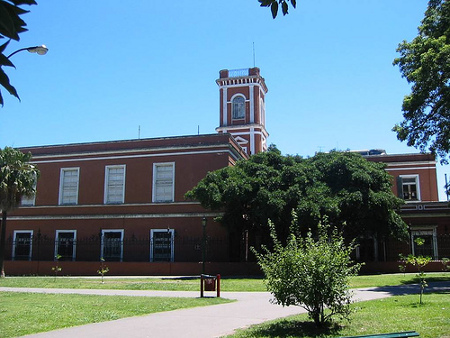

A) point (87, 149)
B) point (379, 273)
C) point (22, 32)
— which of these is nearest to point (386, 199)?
point (379, 273)

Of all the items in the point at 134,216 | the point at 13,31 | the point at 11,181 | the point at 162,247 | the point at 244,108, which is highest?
the point at 244,108

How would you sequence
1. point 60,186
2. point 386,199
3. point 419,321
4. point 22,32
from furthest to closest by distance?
point 60,186
point 386,199
point 419,321
point 22,32

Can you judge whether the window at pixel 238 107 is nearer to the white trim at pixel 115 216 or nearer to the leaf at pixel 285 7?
the white trim at pixel 115 216

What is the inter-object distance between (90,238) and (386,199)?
19.6 m

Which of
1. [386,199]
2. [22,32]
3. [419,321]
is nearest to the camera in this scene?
[22,32]

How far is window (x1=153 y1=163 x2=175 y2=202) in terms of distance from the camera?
99.5 ft

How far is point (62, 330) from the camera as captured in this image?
8.96m

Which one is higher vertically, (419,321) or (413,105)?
(413,105)

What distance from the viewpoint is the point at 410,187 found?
131 feet

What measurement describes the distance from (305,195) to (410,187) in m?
20.1

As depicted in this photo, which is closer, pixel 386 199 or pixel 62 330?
pixel 62 330

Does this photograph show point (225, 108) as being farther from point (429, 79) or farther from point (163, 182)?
point (429, 79)

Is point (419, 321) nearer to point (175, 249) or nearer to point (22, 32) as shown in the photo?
point (22, 32)

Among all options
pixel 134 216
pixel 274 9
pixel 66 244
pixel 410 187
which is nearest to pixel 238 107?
pixel 410 187
